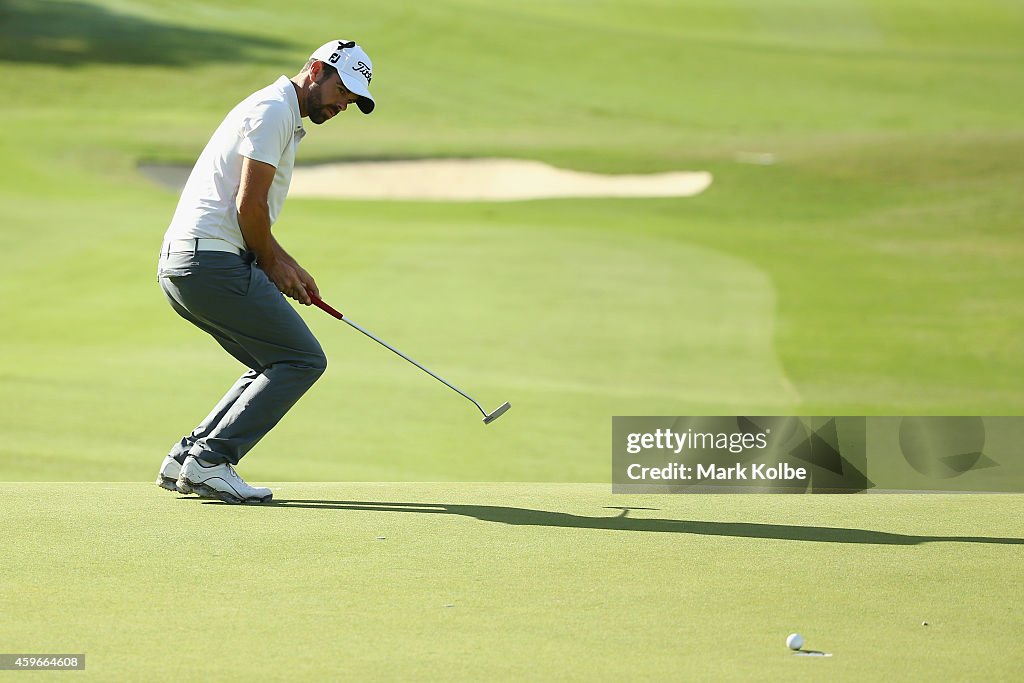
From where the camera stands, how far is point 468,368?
33.4 ft

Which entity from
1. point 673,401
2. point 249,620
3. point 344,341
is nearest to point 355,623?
point 249,620

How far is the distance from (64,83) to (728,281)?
18.8 meters

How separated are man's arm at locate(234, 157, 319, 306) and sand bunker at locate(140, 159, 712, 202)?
547 inches

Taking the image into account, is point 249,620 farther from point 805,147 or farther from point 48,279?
point 805,147

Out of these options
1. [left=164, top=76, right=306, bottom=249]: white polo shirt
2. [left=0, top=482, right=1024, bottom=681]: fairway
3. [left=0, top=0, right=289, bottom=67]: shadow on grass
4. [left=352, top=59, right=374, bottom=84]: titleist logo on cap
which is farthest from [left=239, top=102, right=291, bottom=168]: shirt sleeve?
[left=0, top=0, right=289, bottom=67]: shadow on grass

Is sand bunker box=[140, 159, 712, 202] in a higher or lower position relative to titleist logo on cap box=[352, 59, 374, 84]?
higher

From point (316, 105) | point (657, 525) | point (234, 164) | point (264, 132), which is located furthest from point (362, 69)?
point (657, 525)

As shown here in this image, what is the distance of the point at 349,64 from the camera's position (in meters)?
5.30

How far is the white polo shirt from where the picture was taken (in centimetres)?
511

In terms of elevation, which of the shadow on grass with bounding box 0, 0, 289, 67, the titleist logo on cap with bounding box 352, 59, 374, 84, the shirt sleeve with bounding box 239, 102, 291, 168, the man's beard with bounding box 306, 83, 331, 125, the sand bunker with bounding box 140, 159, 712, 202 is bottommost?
the shirt sleeve with bounding box 239, 102, 291, 168

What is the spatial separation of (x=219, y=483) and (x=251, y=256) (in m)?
0.90

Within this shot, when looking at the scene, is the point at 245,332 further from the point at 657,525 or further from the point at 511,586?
the point at 511,586

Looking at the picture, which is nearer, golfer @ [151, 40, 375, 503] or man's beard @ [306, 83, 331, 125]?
Result: golfer @ [151, 40, 375, 503]

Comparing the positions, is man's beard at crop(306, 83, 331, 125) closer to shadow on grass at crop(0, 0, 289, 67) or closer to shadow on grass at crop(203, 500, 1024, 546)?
shadow on grass at crop(203, 500, 1024, 546)
